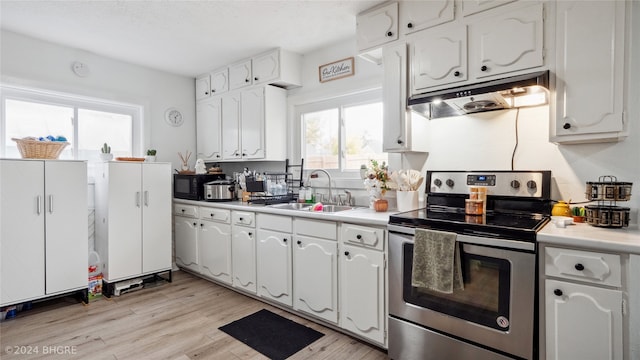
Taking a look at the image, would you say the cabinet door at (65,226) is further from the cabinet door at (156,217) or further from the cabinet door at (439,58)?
the cabinet door at (439,58)

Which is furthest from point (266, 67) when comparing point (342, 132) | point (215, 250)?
point (215, 250)

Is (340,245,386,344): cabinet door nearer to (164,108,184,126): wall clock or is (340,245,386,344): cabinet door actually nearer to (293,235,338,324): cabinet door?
(293,235,338,324): cabinet door

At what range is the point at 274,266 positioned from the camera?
2.70 meters

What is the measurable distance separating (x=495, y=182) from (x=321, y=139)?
1.72 meters

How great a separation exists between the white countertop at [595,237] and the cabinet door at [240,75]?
3019 mm

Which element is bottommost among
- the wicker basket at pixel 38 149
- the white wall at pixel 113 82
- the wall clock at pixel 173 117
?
the wicker basket at pixel 38 149

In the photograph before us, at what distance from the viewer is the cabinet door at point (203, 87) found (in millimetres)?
4023

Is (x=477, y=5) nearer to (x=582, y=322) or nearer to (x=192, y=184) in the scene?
(x=582, y=322)

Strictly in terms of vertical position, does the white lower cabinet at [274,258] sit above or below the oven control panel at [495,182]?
below

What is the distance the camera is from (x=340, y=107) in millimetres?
3123

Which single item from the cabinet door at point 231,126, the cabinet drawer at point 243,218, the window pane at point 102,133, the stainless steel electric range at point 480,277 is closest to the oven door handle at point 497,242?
the stainless steel electric range at point 480,277

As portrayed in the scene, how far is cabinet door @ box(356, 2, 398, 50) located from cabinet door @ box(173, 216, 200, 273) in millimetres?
2534

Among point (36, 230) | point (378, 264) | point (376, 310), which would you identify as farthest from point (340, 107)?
point (36, 230)

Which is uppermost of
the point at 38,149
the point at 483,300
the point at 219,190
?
the point at 38,149
